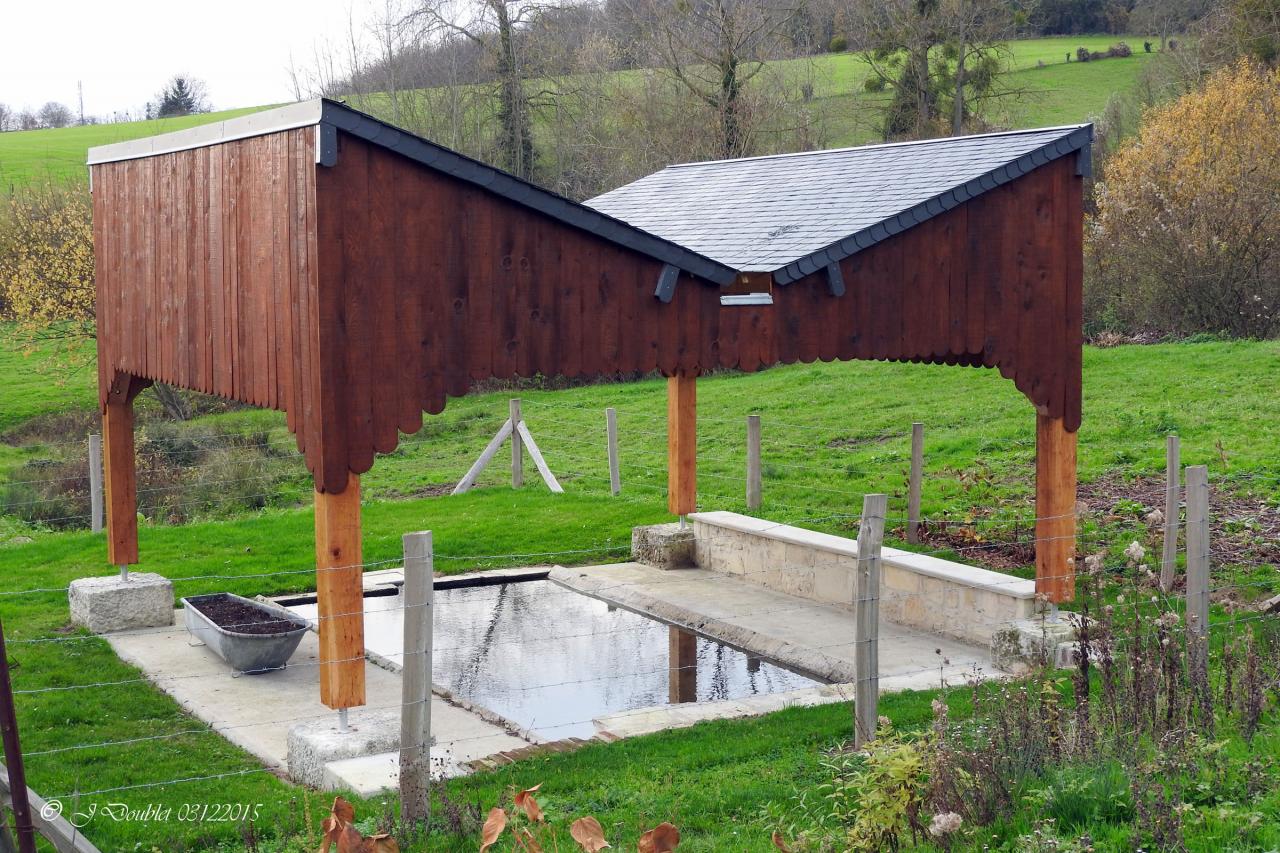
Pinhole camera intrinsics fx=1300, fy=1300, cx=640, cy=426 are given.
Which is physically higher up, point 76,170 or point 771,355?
point 76,170

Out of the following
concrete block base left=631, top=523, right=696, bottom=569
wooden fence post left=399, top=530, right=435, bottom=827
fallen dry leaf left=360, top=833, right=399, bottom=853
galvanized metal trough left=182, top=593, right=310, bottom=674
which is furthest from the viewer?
concrete block base left=631, top=523, right=696, bottom=569

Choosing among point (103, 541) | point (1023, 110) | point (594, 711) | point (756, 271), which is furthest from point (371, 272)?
point (1023, 110)

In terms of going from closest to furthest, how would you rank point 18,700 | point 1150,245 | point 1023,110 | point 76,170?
point 18,700 → point 1150,245 → point 1023,110 → point 76,170

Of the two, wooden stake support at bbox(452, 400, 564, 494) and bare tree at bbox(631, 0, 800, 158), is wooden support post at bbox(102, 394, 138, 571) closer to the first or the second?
wooden stake support at bbox(452, 400, 564, 494)

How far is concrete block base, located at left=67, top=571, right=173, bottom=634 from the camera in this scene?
10.7m

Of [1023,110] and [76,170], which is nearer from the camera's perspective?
[1023,110]

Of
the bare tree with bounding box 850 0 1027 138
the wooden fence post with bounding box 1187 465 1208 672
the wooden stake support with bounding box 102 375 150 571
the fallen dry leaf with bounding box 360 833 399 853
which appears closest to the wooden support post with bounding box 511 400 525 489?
the wooden stake support with bounding box 102 375 150 571

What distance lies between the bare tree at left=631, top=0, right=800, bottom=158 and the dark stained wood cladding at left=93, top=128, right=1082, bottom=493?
61.3 ft

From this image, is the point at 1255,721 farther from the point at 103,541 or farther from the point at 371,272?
the point at 103,541

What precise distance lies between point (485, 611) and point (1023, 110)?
27.7m

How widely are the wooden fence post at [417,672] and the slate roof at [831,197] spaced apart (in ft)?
12.3

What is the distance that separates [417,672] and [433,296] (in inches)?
97.4

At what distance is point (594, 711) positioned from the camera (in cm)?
884

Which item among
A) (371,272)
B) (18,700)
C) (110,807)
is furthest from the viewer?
(18,700)
